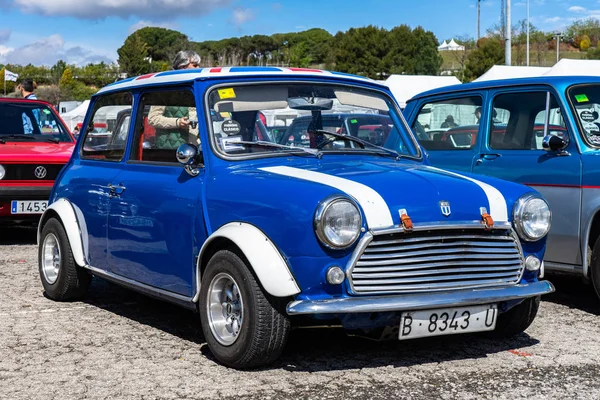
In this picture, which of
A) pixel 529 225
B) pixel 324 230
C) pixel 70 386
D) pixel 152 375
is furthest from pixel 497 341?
pixel 70 386

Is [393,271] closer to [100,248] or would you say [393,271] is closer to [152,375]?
[152,375]

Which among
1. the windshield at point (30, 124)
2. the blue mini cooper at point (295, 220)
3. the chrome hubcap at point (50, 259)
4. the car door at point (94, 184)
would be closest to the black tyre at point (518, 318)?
the blue mini cooper at point (295, 220)

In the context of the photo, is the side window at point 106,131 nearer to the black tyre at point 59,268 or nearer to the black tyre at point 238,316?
the black tyre at point 59,268

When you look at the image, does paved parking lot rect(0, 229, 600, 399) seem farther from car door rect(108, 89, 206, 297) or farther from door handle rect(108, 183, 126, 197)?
door handle rect(108, 183, 126, 197)

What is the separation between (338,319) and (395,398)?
0.52m

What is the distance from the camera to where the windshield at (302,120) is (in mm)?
5406

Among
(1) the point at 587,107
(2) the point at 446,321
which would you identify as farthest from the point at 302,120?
(1) the point at 587,107

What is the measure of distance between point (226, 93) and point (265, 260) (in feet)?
4.68

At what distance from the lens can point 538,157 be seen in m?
6.91

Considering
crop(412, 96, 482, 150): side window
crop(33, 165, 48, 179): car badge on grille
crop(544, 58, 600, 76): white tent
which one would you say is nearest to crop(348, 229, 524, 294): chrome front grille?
crop(412, 96, 482, 150): side window

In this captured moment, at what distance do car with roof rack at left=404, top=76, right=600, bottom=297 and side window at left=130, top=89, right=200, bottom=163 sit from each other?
7.11 feet

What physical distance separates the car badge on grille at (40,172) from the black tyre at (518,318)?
6715 mm

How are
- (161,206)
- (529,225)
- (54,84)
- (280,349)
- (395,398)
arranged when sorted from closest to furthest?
(395,398) → (280,349) → (529,225) → (161,206) → (54,84)

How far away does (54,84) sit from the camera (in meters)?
108
